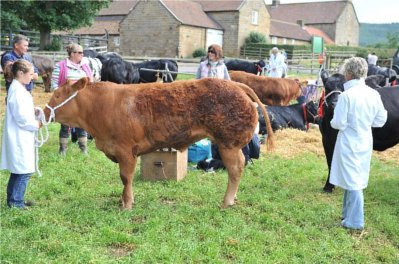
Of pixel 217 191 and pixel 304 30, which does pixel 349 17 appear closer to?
pixel 304 30

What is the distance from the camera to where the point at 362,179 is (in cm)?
483

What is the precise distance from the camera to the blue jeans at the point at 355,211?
4.88 metres

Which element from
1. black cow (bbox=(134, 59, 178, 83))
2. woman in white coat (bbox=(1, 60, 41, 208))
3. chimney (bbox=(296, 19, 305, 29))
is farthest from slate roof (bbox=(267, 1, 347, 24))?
woman in white coat (bbox=(1, 60, 41, 208))

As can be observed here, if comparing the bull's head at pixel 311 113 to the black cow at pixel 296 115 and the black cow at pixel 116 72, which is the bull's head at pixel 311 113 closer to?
the black cow at pixel 296 115

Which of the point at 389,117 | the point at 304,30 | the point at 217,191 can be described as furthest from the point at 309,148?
the point at 304,30

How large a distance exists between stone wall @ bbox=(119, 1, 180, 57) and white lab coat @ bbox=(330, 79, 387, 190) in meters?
40.2

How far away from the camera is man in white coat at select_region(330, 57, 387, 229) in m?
4.77

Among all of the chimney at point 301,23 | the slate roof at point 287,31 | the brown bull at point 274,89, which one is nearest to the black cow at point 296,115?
the brown bull at point 274,89

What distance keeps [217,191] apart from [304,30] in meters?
62.3

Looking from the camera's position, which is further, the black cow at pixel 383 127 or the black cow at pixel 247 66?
the black cow at pixel 247 66

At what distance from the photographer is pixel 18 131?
489 cm

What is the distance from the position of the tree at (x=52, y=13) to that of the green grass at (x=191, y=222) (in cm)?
1982

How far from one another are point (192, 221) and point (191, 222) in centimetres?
3

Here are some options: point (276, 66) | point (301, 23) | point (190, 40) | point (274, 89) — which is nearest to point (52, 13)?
point (276, 66)
